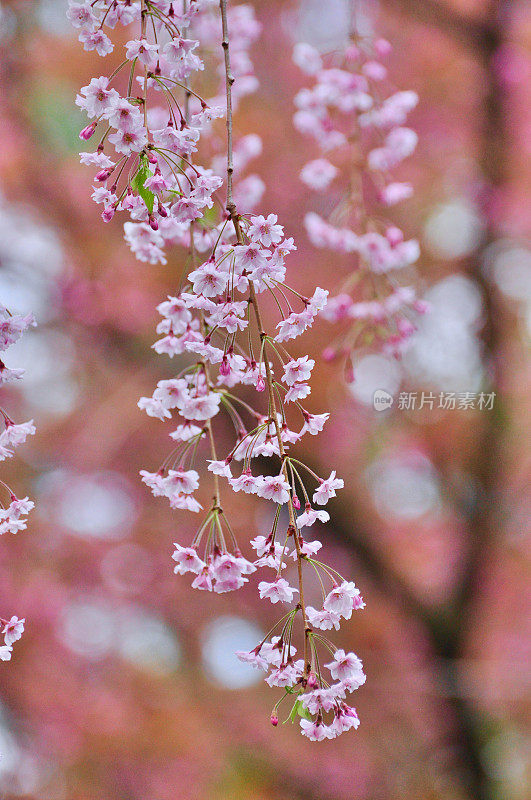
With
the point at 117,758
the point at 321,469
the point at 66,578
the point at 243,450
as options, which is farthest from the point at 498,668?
the point at 243,450

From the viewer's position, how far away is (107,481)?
9.32 feet

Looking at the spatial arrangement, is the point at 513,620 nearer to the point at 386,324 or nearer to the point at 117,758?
the point at 117,758

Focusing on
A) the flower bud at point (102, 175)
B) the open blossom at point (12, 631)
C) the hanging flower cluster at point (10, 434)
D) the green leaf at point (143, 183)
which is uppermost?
the flower bud at point (102, 175)

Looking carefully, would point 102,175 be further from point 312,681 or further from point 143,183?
point 312,681

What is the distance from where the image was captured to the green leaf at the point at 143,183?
49 cm

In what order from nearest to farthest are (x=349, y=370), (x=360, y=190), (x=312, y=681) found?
(x=312, y=681), (x=349, y=370), (x=360, y=190)

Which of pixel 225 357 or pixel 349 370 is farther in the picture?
pixel 349 370

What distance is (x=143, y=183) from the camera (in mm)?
489

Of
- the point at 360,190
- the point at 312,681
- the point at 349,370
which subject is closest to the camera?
the point at 312,681

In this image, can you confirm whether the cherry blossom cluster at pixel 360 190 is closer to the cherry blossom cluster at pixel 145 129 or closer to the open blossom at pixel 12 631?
the cherry blossom cluster at pixel 145 129

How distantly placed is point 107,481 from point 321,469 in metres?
1.21

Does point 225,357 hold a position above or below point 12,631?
above

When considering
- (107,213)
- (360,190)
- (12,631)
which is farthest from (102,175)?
(360,190)

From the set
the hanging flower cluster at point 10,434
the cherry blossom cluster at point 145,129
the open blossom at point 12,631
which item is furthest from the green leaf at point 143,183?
the open blossom at point 12,631
